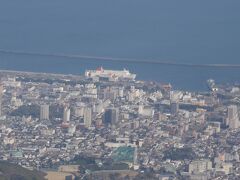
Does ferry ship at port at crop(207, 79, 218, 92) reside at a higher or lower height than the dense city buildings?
higher

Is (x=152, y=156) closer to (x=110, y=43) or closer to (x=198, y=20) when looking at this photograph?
(x=110, y=43)

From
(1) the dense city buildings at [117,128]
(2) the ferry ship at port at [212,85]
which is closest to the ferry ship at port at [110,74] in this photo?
(1) the dense city buildings at [117,128]

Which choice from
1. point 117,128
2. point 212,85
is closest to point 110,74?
point 212,85

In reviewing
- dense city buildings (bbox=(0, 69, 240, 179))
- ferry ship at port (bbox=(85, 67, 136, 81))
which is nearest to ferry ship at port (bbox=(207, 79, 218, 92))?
dense city buildings (bbox=(0, 69, 240, 179))

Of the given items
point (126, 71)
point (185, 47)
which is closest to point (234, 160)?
point (126, 71)

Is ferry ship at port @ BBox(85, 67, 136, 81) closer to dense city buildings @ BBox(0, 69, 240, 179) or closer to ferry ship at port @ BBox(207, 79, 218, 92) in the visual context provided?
dense city buildings @ BBox(0, 69, 240, 179)

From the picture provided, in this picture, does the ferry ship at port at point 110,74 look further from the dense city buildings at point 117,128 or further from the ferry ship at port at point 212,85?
the ferry ship at port at point 212,85
